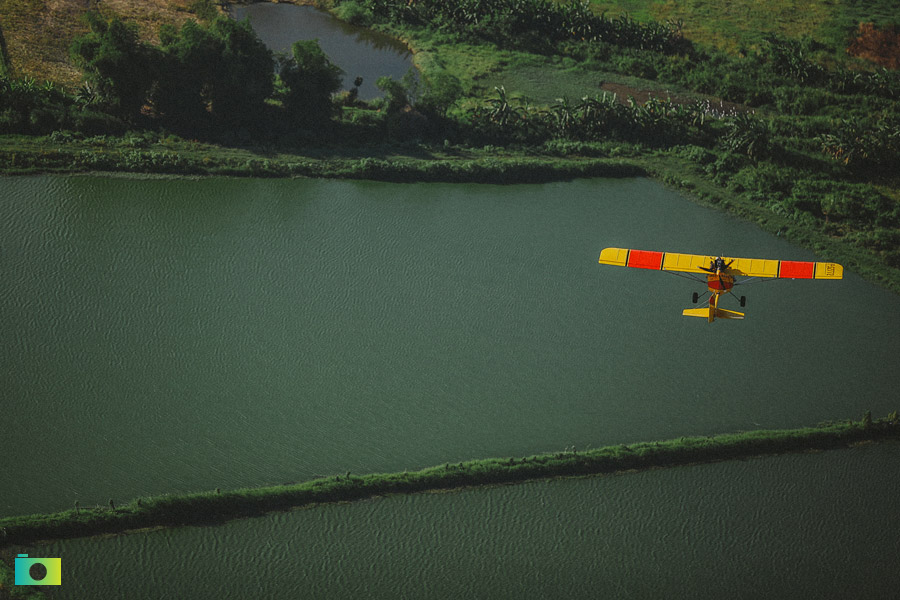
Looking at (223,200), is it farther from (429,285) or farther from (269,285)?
(429,285)

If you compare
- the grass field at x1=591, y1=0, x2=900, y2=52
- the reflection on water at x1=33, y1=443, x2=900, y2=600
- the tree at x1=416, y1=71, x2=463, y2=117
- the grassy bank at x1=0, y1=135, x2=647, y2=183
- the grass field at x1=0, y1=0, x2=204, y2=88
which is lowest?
the reflection on water at x1=33, y1=443, x2=900, y2=600

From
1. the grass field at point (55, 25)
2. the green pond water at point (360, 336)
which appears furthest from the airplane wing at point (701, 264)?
the grass field at point (55, 25)

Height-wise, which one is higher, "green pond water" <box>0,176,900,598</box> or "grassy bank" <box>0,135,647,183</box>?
"grassy bank" <box>0,135,647,183</box>

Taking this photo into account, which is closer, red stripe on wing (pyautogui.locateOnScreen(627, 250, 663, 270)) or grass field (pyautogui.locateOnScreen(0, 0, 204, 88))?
red stripe on wing (pyautogui.locateOnScreen(627, 250, 663, 270))

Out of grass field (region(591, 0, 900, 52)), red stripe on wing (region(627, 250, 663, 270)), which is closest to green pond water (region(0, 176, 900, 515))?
red stripe on wing (region(627, 250, 663, 270))

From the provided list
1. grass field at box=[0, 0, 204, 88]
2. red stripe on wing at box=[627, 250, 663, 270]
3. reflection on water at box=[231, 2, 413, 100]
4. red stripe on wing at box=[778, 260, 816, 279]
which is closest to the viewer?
red stripe on wing at box=[778, 260, 816, 279]

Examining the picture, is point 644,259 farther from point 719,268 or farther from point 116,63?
point 116,63

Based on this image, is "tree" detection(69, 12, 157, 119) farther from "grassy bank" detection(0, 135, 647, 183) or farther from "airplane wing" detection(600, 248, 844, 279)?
"airplane wing" detection(600, 248, 844, 279)
